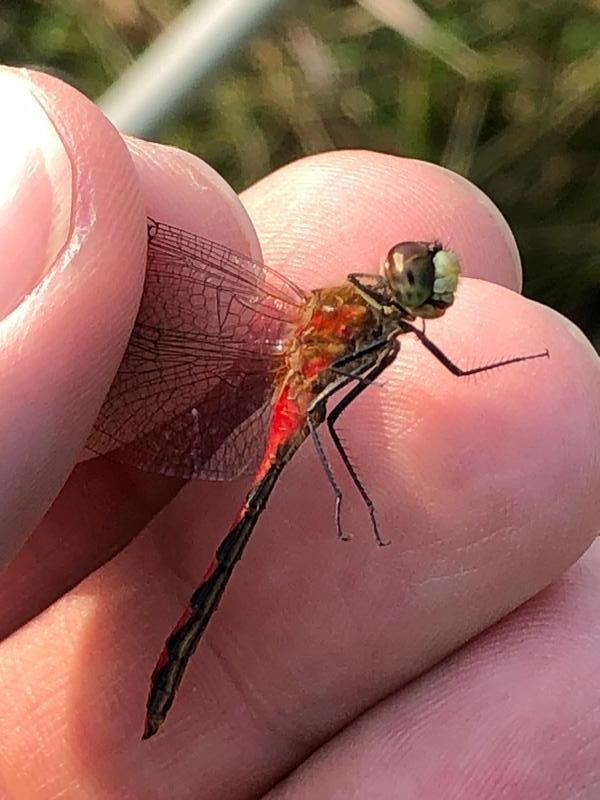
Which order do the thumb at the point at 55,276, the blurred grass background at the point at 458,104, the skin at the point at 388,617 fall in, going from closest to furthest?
1. the thumb at the point at 55,276
2. the skin at the point at 388,617
3. the blurred grass background at the point at 458,104

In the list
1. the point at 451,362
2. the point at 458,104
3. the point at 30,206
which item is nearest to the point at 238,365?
the point at 451,362

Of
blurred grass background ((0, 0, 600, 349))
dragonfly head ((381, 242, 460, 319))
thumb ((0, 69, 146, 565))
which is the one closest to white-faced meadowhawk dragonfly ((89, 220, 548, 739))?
dragonfly head ((381, 242, 460, 319))

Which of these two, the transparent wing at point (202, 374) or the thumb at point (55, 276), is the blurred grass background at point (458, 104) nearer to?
the transparent wing at point (202, 374)

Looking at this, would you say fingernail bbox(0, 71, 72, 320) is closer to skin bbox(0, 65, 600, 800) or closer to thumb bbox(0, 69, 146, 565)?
thumb bbox(0, 69, 146, 565)

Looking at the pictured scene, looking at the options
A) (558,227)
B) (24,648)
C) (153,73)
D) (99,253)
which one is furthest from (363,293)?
(558,227)

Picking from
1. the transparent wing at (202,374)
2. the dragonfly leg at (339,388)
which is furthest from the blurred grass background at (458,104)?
the dragonfly leg at (339,388)
